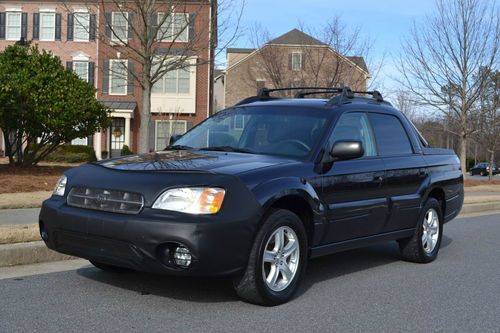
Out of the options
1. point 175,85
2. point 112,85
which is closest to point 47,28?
point 112,85

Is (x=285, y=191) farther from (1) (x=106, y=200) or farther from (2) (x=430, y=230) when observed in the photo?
(2) (x=430, y=230)

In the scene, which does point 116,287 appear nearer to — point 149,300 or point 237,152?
point 149,300

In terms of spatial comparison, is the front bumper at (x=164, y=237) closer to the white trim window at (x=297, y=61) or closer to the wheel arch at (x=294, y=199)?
the wheel arch at (x=294, y=199)

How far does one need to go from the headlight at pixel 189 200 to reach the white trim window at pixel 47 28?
34140 mm

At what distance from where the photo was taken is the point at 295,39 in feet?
80.8

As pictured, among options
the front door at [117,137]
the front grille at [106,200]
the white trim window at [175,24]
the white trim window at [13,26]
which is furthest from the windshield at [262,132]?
the white trim window at [13,26]

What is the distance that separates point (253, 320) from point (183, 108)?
101 feet

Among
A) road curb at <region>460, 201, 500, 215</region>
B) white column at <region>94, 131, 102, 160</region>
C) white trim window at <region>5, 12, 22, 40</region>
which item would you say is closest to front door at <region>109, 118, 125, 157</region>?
white column at <region>94, 131, 102, 160</region>

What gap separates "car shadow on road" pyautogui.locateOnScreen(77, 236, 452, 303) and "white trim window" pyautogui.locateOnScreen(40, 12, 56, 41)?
3258 cm

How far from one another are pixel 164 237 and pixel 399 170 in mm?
3199

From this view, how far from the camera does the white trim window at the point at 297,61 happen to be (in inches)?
923

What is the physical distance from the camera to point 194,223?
425cm

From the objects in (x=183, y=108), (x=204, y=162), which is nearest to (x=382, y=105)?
(x=204, y=162)

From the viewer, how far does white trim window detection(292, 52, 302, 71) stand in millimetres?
23453
